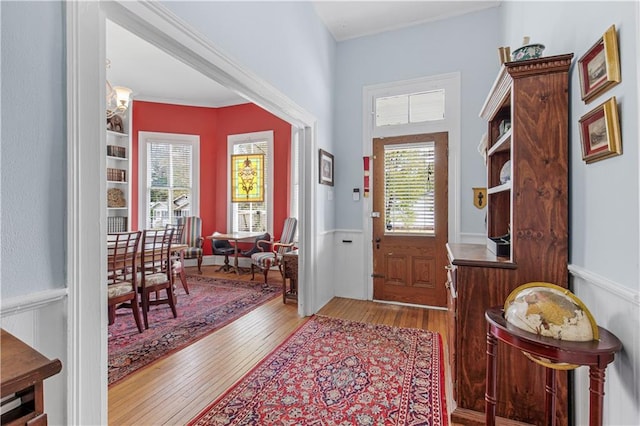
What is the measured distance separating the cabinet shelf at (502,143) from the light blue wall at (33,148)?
2.38 meters

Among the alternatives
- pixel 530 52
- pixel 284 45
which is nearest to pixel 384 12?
pixel 284 45

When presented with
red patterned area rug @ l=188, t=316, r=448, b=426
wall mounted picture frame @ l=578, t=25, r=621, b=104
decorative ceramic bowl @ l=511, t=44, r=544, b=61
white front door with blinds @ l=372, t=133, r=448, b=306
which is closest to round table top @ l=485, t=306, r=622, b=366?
red patterned area rug @ l=188, t=316, r=448, b=426

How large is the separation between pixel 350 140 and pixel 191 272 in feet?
13.3

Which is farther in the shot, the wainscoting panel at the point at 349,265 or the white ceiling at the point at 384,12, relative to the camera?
the wainscoting panel at the point at 349,265

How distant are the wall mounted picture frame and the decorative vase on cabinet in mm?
180

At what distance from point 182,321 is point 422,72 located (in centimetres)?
428

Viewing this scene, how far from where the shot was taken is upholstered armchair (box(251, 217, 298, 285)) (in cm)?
471

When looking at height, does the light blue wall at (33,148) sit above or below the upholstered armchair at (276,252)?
above

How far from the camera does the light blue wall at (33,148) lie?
1045 mm

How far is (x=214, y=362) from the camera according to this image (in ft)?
7.97

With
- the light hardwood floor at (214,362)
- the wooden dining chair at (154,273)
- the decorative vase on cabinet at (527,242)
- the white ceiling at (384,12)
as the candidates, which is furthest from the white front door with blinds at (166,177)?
the decorative vase on cabinet at (527,242)

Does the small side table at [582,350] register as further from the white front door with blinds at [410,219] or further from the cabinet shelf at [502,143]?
the white front door with blinds at [410,219]

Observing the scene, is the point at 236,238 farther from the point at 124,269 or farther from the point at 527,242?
the point at 527,242

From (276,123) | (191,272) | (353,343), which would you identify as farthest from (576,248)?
(191,272)
